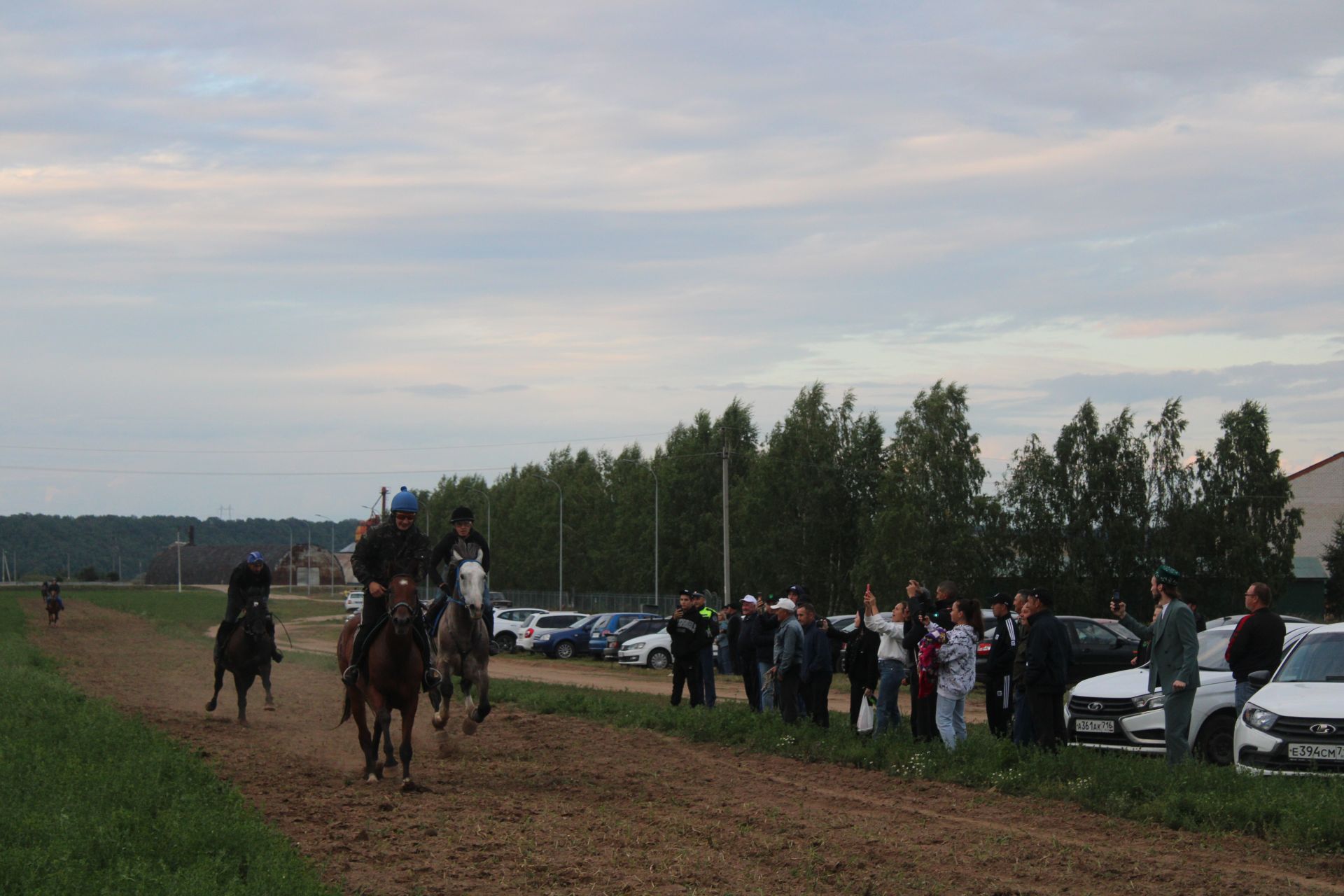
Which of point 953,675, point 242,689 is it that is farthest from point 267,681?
point 953,675

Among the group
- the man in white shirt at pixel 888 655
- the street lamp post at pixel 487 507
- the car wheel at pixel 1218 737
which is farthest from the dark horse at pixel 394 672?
the street lamp post at pixel 487 507

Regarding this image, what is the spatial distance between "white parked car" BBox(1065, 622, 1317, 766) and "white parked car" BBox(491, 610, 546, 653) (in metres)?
30.8

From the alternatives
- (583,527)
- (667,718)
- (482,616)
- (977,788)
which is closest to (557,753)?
(482,616)

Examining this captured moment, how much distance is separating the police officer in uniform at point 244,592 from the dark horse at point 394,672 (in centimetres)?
609

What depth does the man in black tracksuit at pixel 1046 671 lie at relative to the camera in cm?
1280

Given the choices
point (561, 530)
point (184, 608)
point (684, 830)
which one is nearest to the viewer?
point (684, 830)

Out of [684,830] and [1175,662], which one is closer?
[684,830]

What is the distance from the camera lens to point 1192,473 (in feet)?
183

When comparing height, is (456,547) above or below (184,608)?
above

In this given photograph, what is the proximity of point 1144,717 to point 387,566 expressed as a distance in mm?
7917

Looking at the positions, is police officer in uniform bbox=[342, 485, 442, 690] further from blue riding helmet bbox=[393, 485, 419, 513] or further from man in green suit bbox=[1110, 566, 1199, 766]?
man in green suit bbox=[1110, 566, 1199, 766]

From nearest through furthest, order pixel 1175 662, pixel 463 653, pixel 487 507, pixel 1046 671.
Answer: pixel 1175 662 → pixel 1046 671 → pixel 463 653 → pixel 487 507

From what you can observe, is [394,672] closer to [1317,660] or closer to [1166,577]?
[1166,577]

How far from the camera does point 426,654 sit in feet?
39.3
